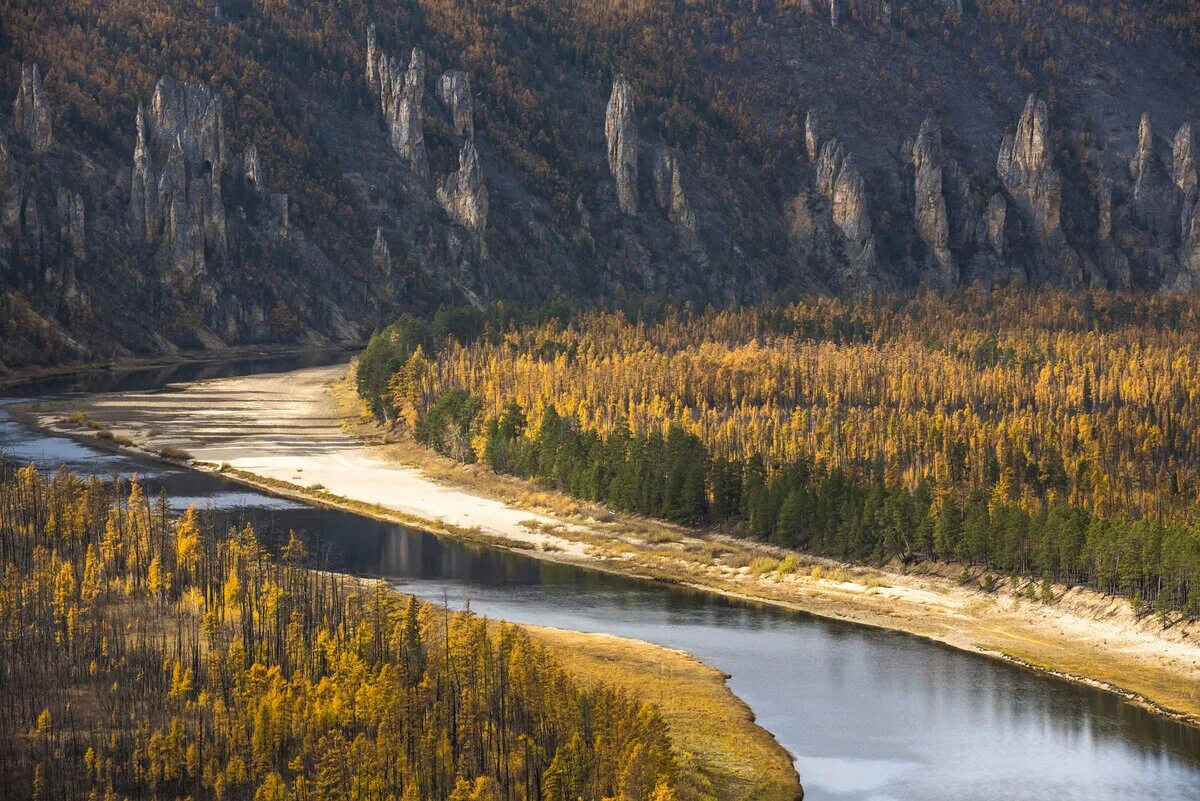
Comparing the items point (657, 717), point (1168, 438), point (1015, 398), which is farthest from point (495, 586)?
point (1015, 398)

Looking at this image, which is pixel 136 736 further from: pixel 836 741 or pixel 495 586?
pixel 495 586

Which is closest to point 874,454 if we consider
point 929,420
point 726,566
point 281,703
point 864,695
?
point 929,420

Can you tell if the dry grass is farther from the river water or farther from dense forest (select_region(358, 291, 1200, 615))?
dense forest (select_region(358, 291, 1200, 615))

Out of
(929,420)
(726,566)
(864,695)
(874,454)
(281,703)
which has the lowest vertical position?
(864,695)

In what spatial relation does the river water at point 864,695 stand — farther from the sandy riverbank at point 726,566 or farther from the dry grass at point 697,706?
the sandy riverbank at point 726,566

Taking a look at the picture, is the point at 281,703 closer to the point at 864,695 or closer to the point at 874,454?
the point at 864,695
